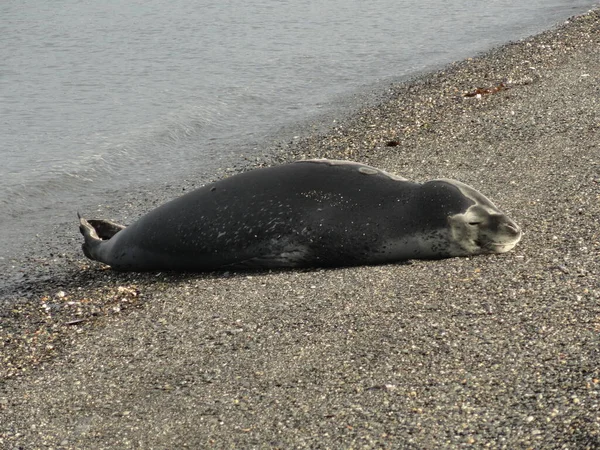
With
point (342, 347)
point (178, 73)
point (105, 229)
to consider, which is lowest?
point (178, 73)

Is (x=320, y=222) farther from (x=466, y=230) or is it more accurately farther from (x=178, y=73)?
(x=178, y=73)

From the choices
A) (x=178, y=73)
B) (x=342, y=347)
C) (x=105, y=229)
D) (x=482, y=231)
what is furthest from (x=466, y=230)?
(x=178, y=73)

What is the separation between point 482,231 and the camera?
533cm

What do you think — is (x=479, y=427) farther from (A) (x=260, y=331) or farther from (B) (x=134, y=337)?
(B) (x=134, y=337)

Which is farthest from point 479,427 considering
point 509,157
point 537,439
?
point 509,157

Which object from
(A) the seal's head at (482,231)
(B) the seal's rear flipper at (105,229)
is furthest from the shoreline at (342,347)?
(B) the seal's rear flipper at (105,229)

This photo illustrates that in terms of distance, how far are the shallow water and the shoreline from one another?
8.48 feet

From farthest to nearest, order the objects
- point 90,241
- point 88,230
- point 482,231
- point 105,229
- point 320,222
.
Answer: point 105,229
point 88,230
point 90,241
point 320,222
point 482,231

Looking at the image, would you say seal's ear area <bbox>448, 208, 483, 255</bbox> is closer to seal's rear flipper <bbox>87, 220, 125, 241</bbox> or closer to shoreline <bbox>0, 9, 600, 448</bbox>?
shoreline <bbox>0, 9, 600, 448</bbox>

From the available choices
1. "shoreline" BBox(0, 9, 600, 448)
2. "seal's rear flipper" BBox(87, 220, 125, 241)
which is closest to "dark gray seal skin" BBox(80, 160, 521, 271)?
"shoreline" BBox(0, 9, 600, 448)

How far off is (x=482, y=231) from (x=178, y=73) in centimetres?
889

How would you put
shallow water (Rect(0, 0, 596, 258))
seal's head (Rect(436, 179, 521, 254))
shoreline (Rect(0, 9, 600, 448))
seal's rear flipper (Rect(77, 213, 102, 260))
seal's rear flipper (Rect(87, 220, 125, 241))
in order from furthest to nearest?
shallow water (Rect(0, 0, 596, 258)), seal's rear flipper (Rect(87, 220, 125, 241)), seal's rear flipper (Rect(77, 213, 102, 260)), seal's head (Rect(436, 179, 521, 254)), shoreline (Rect(0, 9, 600, 448))

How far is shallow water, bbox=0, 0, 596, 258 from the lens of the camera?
9.73 meters

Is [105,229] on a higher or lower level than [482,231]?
lower
